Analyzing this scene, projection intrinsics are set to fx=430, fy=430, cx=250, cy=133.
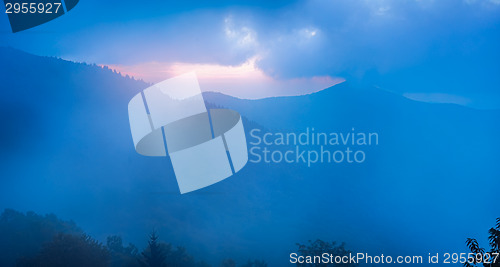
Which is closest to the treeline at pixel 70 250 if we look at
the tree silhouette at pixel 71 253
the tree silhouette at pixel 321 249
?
the tree silhouette at pixel 71 253

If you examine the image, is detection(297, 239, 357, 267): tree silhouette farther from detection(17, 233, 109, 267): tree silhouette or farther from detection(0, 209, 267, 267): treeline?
detection(17, 233, 109, 267): tree silhouette

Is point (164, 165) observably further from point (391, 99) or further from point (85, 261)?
point (391, 99)

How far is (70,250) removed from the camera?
182 inches

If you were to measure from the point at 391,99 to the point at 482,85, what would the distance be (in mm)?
978

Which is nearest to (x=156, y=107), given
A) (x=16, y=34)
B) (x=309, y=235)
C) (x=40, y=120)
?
(x=40, y=120)

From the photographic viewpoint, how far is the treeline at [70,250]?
15.1 ft

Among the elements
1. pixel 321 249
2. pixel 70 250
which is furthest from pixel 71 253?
pixel 321 249

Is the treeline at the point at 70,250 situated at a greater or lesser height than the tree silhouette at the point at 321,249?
lesser

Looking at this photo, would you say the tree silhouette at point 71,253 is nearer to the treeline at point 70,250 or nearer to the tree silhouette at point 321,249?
the treeline at point 70,250

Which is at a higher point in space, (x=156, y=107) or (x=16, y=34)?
(x=16, y=34)

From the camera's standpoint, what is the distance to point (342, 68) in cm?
461

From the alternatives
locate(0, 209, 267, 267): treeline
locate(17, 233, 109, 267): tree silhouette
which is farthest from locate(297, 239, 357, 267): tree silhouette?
locate(17, 233, 109, 267): tree silhouette

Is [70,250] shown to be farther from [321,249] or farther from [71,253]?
[321,249]

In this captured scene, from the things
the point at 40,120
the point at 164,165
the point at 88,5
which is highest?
the point at 88,5
